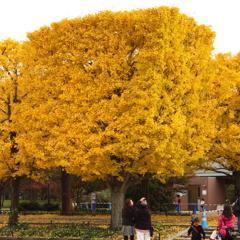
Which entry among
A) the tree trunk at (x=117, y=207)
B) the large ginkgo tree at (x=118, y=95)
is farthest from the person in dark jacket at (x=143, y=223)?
the tree trunk at (x=117, y=207)

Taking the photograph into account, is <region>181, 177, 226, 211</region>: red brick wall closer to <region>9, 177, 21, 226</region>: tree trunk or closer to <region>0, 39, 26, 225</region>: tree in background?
<region>9, 177, 21, 226</region>: tree trunk

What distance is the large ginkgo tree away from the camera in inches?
617

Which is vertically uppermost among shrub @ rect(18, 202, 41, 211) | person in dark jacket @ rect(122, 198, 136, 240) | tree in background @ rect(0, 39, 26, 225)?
tree in background @ rect(0, 39, 26, 225)

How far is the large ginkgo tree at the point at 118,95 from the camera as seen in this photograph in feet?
51.4

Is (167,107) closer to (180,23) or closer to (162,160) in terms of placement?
(162,160)

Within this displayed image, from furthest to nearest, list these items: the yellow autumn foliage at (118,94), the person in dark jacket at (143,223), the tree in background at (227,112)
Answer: the tree in background at (227,112) < the yellow autumn foliage at (118,94) < the person in dark jacket at (143,223)

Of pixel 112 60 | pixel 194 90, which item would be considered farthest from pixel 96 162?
pixel 194 90

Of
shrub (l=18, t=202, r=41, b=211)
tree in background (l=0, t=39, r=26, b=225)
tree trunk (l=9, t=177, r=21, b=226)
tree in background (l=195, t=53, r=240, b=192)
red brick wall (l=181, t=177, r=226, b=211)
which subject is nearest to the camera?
tree in background (l=0, t=39, r=26, b=225)

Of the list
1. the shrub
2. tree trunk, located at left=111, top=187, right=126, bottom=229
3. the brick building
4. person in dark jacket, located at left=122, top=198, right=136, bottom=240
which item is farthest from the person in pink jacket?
the brick building

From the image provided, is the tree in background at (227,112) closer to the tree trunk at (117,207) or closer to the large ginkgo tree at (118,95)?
the large ginkgo tree at (118,95)

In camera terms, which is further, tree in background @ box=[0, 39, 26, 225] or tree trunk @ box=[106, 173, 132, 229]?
tree in background @ box=[0, 39, 26, 225]

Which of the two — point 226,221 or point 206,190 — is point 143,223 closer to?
point 226,221

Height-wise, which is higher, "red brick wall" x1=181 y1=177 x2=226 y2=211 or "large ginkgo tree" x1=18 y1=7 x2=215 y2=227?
"large ginkgo tree" x1=18 y1=7 x2=215 y2=227

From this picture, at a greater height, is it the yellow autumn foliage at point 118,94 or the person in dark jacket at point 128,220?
the yellow autumn foliage at point 118,94
